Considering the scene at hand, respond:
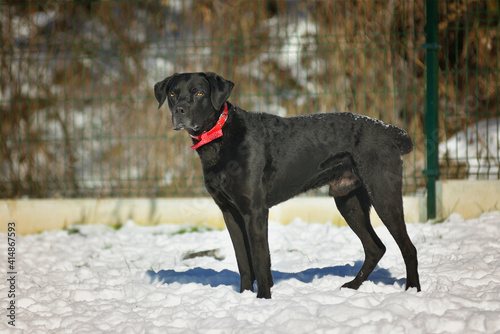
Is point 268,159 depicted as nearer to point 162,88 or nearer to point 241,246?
point 241,246

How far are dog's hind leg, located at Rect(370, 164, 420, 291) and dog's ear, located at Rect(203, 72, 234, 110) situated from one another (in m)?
1.14

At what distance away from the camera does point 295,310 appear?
10.6ft

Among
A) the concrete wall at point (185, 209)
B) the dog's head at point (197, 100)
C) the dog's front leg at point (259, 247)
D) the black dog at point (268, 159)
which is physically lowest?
the concrete wall at point (185, 209)

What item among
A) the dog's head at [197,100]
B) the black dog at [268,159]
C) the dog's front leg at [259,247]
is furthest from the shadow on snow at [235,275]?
the dog's head at [197,100]

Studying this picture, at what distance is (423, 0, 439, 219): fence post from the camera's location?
254 inches

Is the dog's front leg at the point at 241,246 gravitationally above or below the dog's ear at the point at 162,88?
below

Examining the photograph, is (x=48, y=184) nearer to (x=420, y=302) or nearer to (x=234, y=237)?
(x=234, y=237)

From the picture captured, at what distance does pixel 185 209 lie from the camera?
6.82 metres

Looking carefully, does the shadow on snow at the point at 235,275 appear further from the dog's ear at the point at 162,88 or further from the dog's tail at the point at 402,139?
the dog's ear at the point at 162,88

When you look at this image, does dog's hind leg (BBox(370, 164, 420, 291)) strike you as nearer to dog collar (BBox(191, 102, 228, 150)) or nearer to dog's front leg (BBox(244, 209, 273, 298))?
dog's front leg (BBox(244, 209, 273, 298))

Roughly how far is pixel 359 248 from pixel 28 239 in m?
3.67

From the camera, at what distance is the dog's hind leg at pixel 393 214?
375 cm

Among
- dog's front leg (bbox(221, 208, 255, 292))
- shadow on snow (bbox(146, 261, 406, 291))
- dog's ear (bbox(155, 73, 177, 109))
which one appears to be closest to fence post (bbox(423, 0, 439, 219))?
shadow on snow (bbox(146, 261, 406, 291))

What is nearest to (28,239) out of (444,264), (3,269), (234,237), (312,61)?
(3,269)
